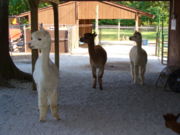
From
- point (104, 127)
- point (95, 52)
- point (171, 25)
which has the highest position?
point (171, 25)

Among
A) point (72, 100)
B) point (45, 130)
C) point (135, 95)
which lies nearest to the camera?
point (45, 130)

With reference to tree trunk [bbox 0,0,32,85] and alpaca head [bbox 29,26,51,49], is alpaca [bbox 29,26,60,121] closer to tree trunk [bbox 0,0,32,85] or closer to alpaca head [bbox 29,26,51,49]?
alpaca head [bbox 29,26,51,49]

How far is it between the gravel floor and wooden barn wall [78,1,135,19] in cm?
1352

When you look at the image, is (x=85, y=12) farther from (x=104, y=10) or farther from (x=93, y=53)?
(x=93, y=53)

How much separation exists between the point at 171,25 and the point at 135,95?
14.3ft

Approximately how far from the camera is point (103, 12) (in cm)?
2227

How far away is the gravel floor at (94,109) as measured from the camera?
16.0 feet

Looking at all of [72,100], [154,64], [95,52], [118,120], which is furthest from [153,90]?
[154,64]

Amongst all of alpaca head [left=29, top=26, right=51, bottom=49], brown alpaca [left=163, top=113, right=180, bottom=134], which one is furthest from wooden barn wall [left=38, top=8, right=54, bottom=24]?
brown alpaca [left=163, top=113, right=180, bottom=134]

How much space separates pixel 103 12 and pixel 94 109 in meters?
16.9

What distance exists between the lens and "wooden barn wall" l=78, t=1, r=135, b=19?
72.2 ft

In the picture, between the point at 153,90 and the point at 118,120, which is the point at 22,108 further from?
the point at 153,90

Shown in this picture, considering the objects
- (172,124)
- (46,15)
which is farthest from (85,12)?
(172,124)

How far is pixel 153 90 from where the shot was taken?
784 cm
